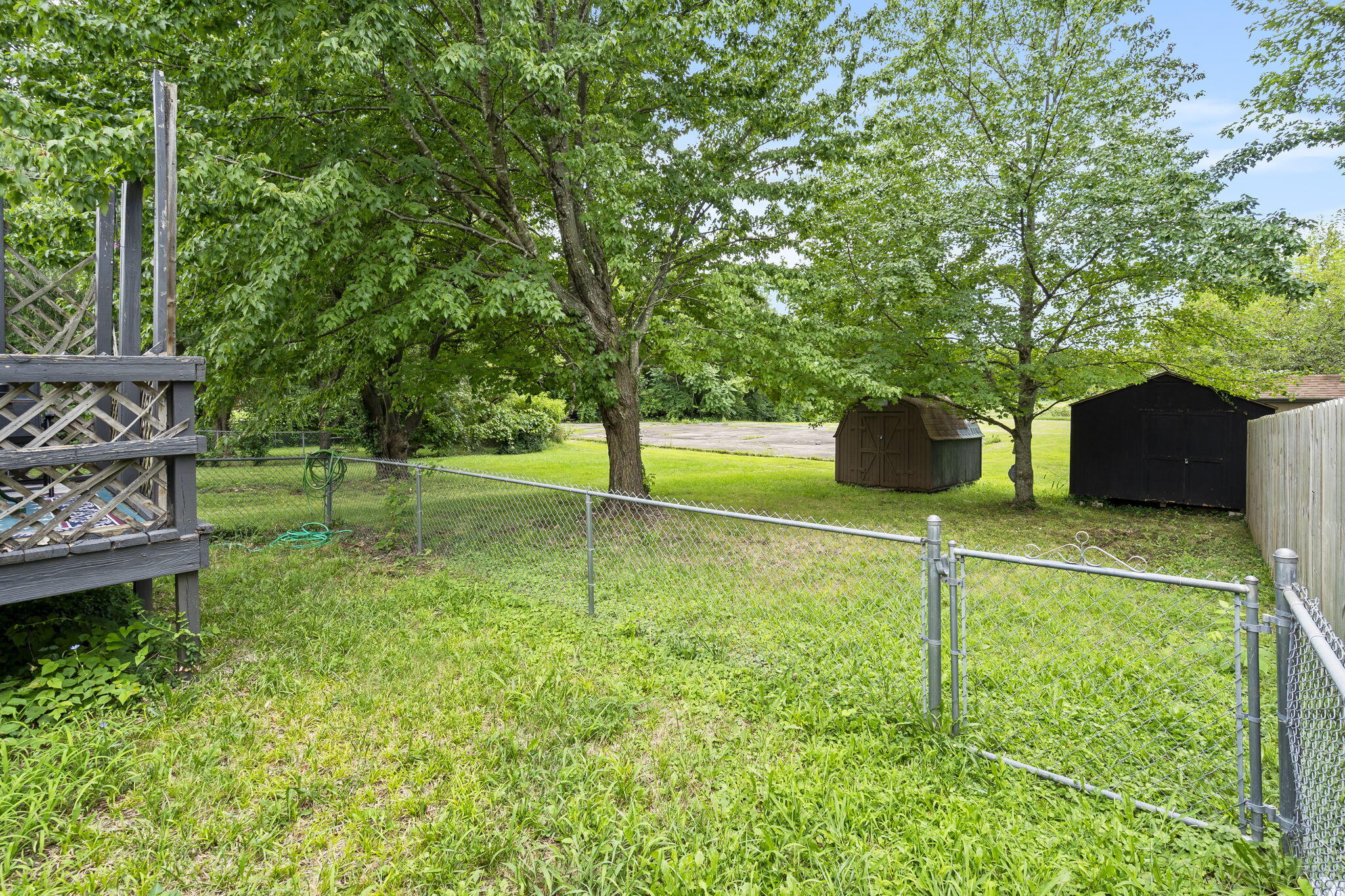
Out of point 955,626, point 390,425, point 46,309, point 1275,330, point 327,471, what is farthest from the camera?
→ point 1275,330

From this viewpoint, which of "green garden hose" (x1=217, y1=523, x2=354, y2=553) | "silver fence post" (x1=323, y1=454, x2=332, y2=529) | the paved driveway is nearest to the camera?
"green garden hose" (x1=217, y1=523, x2=354, y2=553)

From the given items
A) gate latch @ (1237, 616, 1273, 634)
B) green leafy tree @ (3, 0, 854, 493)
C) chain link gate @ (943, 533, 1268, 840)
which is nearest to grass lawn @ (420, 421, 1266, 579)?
chain link gate @ (943, 533, 1268, 840)

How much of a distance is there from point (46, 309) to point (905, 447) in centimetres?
1525

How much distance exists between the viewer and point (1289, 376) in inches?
402

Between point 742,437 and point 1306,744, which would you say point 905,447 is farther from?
point 742,437

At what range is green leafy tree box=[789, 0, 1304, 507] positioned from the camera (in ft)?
30.4

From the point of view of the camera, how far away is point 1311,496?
5.08 m

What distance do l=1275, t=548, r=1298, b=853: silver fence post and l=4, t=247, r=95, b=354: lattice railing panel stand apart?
335 inches

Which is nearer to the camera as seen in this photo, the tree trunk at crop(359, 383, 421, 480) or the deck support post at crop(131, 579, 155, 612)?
the deck support post at crop(131, 579, 155, 612)

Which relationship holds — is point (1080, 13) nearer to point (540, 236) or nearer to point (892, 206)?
point (892, 206)

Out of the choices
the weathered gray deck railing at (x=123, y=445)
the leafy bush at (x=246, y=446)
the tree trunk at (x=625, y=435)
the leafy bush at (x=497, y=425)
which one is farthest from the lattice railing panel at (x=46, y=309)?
the leafy bush at (x=246, y=446)

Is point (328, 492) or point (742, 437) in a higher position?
point (742, 437)

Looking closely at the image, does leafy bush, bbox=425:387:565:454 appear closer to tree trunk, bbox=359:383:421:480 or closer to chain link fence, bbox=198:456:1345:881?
tree trunk, bbox=359:383:421:480

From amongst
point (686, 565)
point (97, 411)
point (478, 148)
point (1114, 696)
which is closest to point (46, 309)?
point (478, 148)
